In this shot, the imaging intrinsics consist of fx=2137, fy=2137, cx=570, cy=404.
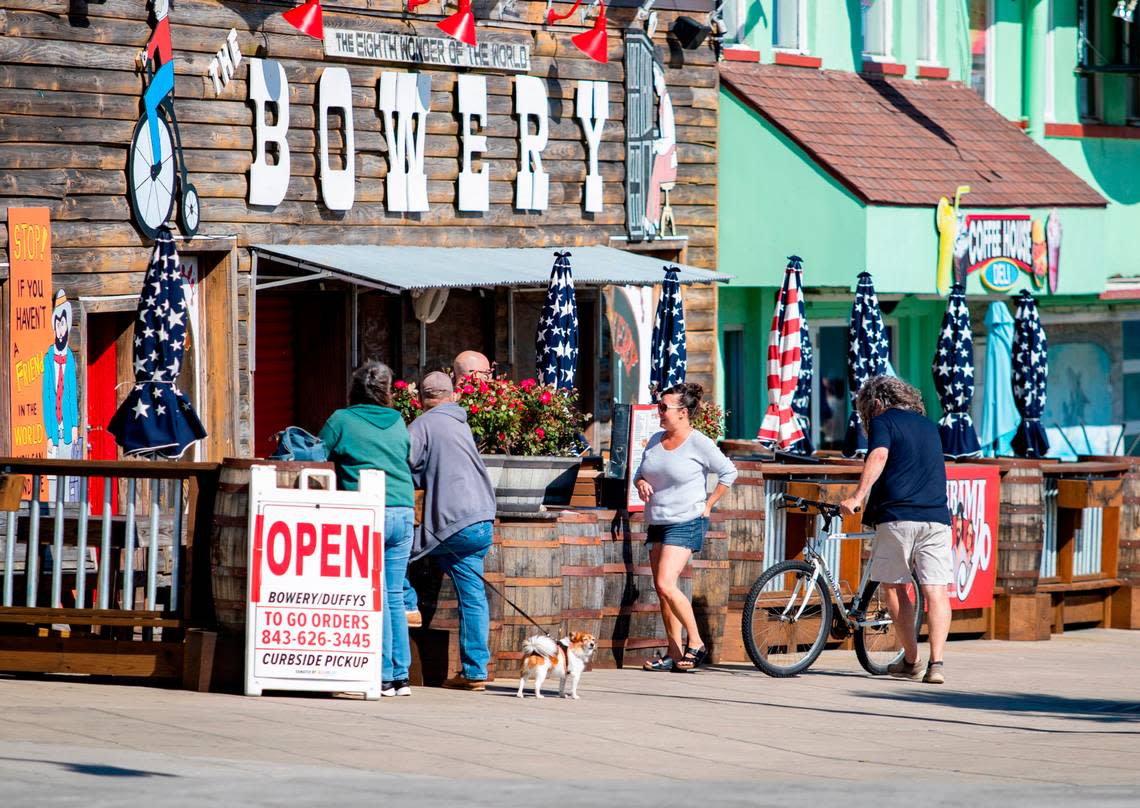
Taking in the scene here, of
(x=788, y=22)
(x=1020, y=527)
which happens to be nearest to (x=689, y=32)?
(x=788, y=22)

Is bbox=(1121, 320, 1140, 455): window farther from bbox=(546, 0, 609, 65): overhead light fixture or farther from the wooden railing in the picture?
the wooden railing

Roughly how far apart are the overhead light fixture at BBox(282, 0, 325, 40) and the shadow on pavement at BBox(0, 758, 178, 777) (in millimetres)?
9695

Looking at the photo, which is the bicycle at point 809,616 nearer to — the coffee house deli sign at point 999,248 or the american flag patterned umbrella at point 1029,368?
the american flag patterned umbrella at point 1029,368

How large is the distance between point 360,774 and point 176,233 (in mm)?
8585

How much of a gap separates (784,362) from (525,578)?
687cm

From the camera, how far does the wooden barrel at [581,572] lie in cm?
1206

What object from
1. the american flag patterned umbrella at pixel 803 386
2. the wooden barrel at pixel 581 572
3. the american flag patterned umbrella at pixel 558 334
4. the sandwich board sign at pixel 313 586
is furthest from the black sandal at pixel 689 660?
the american flag patterned umbrella at pixel 803 386

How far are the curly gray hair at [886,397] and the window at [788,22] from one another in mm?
10773

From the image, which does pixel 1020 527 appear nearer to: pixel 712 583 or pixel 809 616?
pixel 809 616

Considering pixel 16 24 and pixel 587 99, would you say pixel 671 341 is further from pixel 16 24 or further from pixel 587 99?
pixel 16 24

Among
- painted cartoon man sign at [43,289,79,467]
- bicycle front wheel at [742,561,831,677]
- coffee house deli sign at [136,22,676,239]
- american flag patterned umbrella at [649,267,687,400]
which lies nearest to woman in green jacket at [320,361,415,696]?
bicycle front wheel at [742,561,831,677]

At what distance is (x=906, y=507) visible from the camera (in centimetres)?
1240

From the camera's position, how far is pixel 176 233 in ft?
52.4

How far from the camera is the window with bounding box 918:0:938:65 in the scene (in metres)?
24.5
